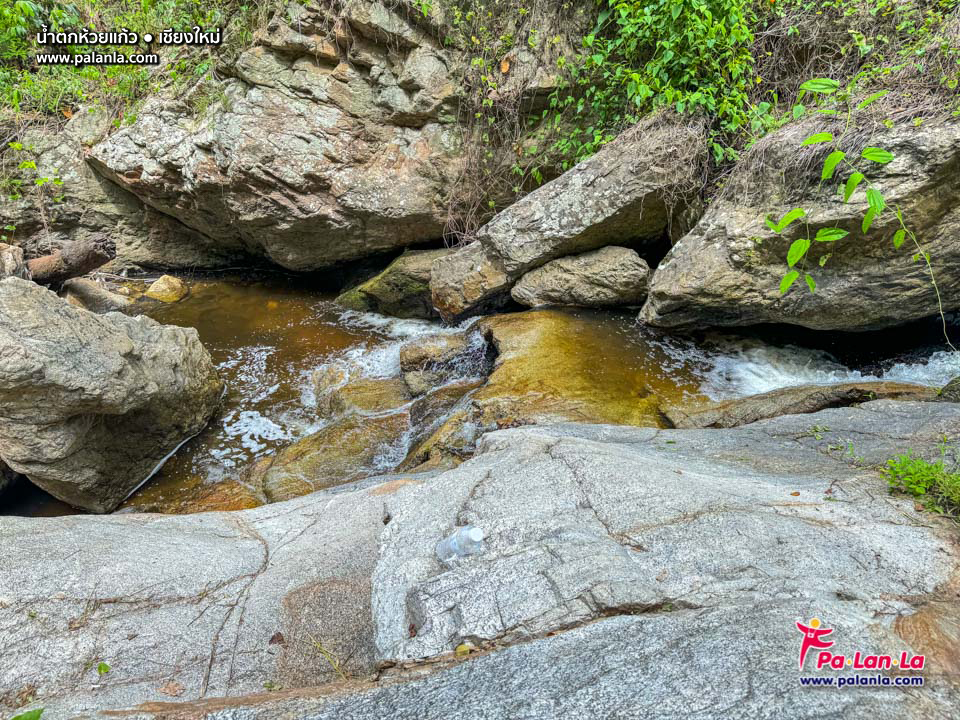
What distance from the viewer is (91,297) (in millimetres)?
8523

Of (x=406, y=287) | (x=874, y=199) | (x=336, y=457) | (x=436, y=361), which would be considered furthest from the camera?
(x=406, y=287)

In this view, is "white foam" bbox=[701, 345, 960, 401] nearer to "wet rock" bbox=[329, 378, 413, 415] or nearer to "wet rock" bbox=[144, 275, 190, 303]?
"wet rock" bbox=[329, 378, 413, 415]

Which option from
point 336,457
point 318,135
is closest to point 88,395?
point 336,457

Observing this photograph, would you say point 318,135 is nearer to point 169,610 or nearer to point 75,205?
point 75,205

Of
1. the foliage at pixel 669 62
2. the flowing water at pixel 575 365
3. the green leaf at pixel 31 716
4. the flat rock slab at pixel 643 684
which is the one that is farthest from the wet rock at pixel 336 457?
the foliage at pixel 669 62

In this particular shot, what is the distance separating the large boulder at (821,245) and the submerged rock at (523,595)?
87.1 inches

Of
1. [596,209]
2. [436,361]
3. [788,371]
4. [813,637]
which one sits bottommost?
[436,361]

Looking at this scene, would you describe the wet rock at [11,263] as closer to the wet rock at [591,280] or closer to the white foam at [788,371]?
the wet rock at [591,280]

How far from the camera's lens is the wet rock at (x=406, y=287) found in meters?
8.33

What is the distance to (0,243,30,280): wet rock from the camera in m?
6.18

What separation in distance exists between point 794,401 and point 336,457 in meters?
4.46

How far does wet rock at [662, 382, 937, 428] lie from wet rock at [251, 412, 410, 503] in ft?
9.60

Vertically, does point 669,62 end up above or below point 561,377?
above

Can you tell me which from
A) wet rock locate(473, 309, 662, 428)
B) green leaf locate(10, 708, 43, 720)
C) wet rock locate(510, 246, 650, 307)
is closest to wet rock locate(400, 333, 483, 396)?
wet rock locate(473, 309, 662, 428)
